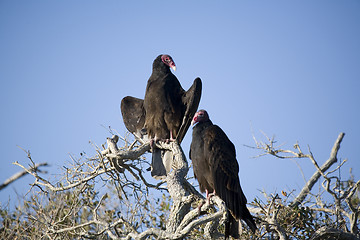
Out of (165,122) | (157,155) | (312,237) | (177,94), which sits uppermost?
(177,94)

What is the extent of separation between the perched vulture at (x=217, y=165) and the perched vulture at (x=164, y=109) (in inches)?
18.7

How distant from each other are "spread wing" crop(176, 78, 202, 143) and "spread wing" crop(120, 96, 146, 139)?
1.82 feet

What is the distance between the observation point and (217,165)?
367 cm

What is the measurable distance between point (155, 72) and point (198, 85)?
0.65 meters

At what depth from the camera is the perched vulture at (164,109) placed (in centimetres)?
435

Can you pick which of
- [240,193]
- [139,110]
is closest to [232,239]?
[240,193]

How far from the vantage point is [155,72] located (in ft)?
15.6

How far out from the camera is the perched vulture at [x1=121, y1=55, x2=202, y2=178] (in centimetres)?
435

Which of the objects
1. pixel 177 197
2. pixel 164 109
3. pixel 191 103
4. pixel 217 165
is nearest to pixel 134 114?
pixel 164 109

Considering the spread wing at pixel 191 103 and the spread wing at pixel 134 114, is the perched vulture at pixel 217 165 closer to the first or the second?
the spread wing at pixel 191 103

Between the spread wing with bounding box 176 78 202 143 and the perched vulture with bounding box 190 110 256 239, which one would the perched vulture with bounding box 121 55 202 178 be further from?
the perched vulture with bounding box 190 110 256 239

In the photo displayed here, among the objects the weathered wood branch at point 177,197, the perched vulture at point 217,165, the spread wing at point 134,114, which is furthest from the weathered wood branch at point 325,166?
the spread wing at point 134,114

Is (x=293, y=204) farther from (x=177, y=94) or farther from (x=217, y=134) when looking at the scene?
(x=177, y=94)

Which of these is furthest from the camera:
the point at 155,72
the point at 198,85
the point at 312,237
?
the point at 155,72
